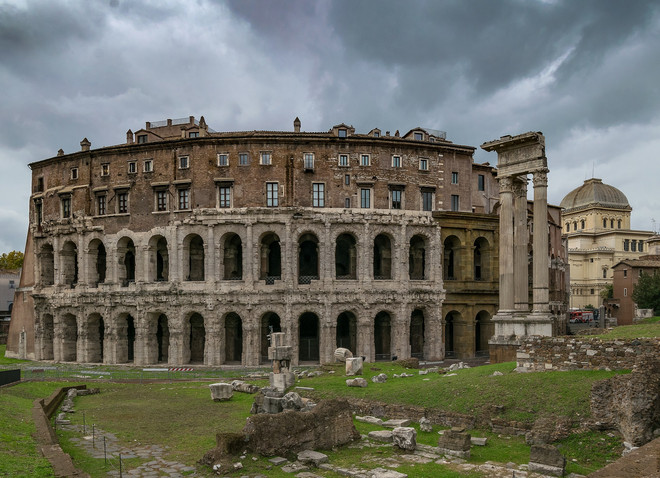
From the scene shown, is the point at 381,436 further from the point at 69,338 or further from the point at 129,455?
A: the point at 69,338

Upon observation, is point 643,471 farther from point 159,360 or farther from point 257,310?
point 159,360

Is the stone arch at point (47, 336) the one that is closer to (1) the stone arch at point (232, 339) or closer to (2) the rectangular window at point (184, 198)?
(1) the stone arch at point (232, 339)

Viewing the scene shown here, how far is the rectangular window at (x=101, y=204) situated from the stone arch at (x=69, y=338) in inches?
338

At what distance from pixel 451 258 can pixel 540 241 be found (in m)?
17.9

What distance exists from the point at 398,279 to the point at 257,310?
398 inches

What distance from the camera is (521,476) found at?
42.1 feet

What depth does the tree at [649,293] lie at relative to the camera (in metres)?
56.7

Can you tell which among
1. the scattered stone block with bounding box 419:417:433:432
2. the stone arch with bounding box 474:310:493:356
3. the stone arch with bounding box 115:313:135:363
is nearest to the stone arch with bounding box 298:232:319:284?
the stone arch with bounding box 474:310:493:356

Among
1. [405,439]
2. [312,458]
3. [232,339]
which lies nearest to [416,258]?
[232,339]

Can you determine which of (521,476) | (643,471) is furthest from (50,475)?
(643,471)

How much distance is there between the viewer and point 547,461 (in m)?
13.0

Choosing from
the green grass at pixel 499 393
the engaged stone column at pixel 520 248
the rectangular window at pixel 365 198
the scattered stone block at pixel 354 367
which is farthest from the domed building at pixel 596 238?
the green grass at pixel 499 393

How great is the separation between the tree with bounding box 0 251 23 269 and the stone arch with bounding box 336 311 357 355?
244 ft

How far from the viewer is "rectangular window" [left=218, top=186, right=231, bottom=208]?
40.8 metres
